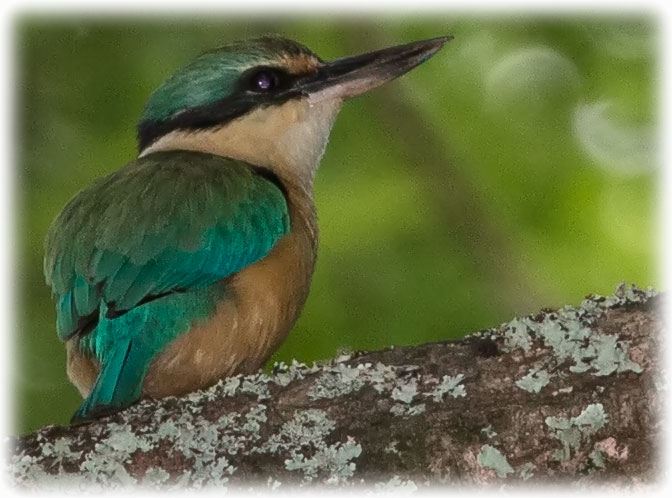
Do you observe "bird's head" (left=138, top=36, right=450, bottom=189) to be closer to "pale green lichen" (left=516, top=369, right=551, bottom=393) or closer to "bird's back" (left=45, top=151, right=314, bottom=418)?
"bird's back" (left=45, top=151, right=314, bottom=418)

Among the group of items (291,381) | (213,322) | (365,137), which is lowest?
(291,381)

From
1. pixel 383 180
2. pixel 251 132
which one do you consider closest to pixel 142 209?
pixel 251 132

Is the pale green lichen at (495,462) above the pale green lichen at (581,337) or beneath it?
beneath

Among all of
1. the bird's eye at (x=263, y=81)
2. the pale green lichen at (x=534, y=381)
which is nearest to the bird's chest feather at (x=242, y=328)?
the bird's eye at (x=263, y=81)

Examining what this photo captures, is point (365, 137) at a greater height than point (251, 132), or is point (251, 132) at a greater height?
point (365, 137)

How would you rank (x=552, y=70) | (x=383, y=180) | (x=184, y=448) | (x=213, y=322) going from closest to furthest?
(x=184, y=448) → (x=213, y=322) → (x=383, y=180) → (x=552, y=70)

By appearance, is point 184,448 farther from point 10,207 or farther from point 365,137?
point 365,137

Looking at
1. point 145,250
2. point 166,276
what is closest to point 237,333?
point 166,276

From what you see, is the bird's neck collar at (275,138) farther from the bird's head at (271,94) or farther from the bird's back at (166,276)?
the bird's back at (166,276)

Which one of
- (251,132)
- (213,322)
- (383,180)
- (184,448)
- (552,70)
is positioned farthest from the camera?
(552,70)
